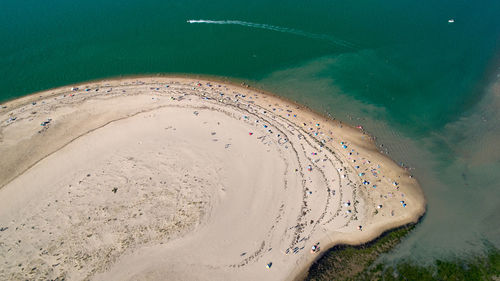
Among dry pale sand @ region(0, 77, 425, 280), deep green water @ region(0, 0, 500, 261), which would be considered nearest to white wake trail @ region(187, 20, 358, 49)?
deep green water @ region(0, 0, 500, 261)

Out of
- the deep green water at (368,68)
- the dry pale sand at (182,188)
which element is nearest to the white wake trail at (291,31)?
the deep green water at (368,68)

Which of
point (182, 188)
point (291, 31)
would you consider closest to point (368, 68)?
point (291, 31)

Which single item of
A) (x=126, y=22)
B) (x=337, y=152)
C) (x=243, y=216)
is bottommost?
(x=243, y=216)

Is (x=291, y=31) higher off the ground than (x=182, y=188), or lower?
higher

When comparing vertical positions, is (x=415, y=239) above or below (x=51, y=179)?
below

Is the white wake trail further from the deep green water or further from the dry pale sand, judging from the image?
the dry pale sand

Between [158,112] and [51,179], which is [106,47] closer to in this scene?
[158,112]

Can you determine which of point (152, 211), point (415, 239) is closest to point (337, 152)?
point (415, 239)

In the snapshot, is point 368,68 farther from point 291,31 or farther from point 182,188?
point 182,188
